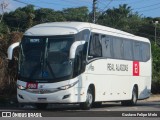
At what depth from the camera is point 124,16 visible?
90312 millimetres

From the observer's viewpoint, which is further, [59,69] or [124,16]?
[124,16]

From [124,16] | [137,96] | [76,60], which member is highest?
[124,16]

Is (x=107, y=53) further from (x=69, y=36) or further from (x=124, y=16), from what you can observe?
(x=124, y=16)

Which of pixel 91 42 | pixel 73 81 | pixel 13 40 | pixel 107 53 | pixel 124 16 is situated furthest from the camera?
pixel 124 16

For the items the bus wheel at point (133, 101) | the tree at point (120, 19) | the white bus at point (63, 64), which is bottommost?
the bus wheel at point (133, 101)

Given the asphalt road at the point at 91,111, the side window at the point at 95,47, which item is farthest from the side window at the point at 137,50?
the side window at the point at 95,47

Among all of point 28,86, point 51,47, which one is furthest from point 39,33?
point 28,86

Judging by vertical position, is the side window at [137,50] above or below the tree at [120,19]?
below

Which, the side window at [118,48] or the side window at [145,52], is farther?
the side window at [145,52]

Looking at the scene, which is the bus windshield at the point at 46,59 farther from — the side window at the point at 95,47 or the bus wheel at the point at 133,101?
the bus wheel at the point at 133,101

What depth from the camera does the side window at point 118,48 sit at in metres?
26.2

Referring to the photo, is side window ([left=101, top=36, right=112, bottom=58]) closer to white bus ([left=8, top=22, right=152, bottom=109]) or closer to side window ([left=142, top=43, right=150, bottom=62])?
white bus ([left=8, top=22, right=152, bottom=109])

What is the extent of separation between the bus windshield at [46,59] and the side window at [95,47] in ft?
4.72

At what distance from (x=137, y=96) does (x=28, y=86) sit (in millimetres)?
→ 9812
